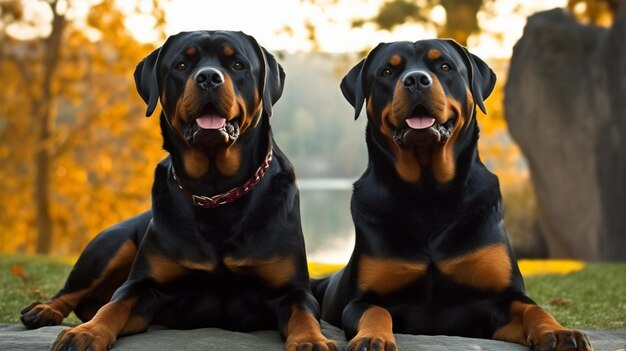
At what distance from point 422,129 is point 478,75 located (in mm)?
545

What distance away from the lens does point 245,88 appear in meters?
3.55

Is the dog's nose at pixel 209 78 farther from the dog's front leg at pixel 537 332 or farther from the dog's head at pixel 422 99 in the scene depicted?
the dog's front leg at pixel 537 332

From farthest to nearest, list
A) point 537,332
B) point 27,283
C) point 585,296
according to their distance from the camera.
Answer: point 27,283 < point 585,296 < point 537,332

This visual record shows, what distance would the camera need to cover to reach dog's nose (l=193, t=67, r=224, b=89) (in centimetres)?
337

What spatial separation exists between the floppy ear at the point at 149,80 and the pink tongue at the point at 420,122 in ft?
3.85

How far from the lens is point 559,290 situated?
5.94 m

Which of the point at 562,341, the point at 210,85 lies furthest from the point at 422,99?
the point at 562,341

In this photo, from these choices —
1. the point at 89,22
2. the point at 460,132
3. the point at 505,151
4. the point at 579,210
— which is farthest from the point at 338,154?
the point at 460,132

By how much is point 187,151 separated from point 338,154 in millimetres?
35181

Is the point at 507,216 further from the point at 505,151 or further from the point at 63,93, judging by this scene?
the point at 63,93

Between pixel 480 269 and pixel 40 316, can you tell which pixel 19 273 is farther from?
pixel 480 269

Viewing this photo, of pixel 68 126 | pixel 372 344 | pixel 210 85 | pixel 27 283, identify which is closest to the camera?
pixel 372 344

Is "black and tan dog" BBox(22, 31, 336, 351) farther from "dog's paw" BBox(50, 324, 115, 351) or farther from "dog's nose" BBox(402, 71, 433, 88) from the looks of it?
"dog's nose" BBox(402, 71, 433, 88)

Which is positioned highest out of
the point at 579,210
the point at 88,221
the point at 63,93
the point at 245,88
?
the point at 245,88
